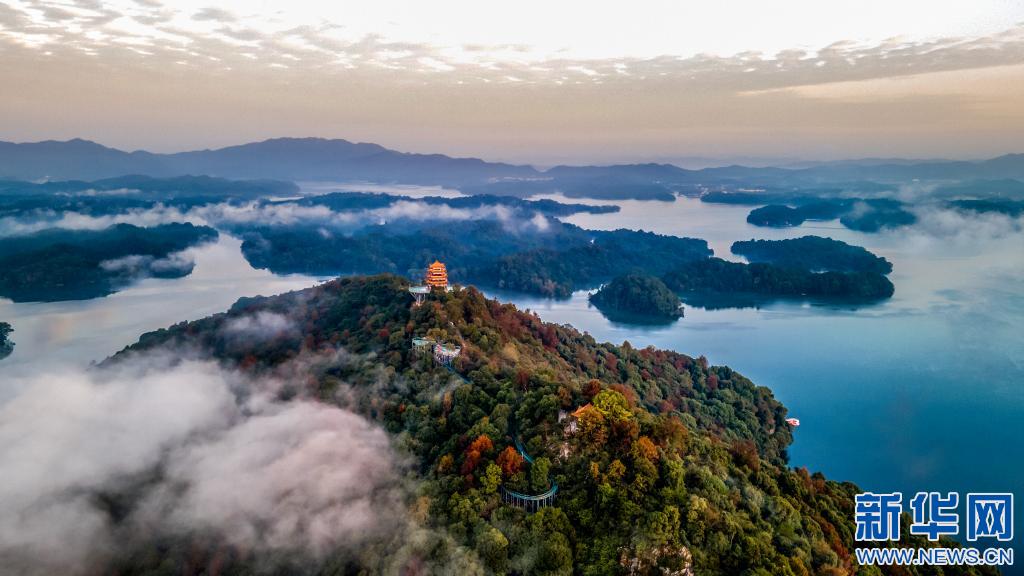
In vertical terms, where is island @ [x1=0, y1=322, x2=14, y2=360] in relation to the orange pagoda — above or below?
below

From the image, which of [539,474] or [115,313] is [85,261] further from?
[539,474]

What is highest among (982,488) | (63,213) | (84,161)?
(84,161)

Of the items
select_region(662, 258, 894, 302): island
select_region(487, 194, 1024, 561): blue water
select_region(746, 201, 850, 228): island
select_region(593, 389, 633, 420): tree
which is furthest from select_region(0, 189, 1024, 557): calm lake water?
select_region(746, 201, 850, 228): island

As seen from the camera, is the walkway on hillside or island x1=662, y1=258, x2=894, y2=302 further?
island x1=662, y1=258, x2=894, y2=302

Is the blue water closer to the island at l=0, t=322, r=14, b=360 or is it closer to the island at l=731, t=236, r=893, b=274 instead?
the island at l=731, t=236, r=893, b=274

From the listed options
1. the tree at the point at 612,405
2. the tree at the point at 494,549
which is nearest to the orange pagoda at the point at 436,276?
the tree at the point at 612,405

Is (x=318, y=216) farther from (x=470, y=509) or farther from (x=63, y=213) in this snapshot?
(x=470, y=509)

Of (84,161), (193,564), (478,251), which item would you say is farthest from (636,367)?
(84,161)

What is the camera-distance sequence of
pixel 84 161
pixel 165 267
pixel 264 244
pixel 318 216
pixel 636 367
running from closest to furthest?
1. pixel 636 367
2. pixel 165 267
3. pixel 264 244
4. pixel 318 216
5. pixel 84 161
